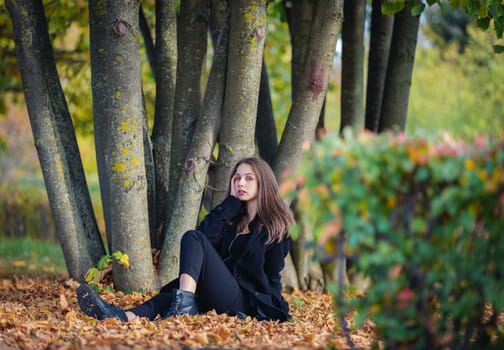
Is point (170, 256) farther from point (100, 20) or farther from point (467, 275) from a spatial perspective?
point (467, 275)

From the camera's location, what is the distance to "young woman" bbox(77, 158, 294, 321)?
482 cm

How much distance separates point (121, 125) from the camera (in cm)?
558

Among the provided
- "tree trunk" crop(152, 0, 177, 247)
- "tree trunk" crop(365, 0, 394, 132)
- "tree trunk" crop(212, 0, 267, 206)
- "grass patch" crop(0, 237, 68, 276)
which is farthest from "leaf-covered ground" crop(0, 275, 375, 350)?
"grass patch" crop(0, 237, 68, 276)

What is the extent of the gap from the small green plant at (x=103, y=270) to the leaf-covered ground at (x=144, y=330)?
19 centimetres

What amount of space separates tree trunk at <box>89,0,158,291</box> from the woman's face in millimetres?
915

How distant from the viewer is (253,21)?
18.9 feet

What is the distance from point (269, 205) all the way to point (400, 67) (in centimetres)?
312

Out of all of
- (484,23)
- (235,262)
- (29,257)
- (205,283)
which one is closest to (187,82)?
(235,262)

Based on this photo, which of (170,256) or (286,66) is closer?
(170,256)

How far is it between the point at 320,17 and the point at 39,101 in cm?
259

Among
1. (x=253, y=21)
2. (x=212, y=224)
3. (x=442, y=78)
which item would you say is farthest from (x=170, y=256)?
(x=442, y=78)

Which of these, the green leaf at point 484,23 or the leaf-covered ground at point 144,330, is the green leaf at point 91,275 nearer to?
the leaf-covered ground at point 144,330

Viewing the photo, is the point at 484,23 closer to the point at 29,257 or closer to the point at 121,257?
the point at 121,257

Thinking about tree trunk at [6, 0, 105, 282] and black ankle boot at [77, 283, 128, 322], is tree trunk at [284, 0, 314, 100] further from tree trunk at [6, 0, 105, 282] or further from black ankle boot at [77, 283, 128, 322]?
black ankle boot at [77, 283, 128, 322]
